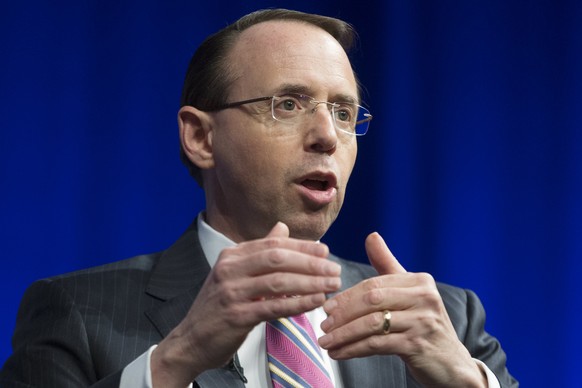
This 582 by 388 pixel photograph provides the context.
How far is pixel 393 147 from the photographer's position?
10.3 feet

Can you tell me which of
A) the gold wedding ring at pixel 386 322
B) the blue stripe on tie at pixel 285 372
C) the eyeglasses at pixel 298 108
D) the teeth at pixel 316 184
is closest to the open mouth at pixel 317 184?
the teeth at pixel 316 184

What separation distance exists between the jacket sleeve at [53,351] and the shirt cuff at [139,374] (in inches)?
7.4

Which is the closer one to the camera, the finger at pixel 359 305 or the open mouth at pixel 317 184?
the finger at pixel 359 305

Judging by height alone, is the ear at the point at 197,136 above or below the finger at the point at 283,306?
above

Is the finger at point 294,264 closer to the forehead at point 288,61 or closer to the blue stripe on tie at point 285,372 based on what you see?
the blue stripe on tie at point 285,372

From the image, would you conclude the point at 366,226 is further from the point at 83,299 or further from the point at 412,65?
the point at 83,299

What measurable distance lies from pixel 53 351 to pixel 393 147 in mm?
1592

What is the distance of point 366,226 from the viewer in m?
3.17

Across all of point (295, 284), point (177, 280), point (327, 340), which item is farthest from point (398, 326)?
point (177, 280)

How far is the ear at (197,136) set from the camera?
2145mm

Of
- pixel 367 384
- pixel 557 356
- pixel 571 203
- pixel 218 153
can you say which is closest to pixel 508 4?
pixel 571 203

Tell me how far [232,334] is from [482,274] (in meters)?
1.70

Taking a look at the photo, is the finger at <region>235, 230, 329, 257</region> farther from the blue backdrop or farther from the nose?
the blue backdrop

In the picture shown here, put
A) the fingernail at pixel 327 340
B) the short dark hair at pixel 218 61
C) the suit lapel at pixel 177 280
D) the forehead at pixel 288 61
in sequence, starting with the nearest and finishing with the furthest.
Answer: the fingernail at pixel 327 340, the suit lapel at pixel 177 280, the forehead at pixel 288 61, the short dark hair at pixel 218 61
